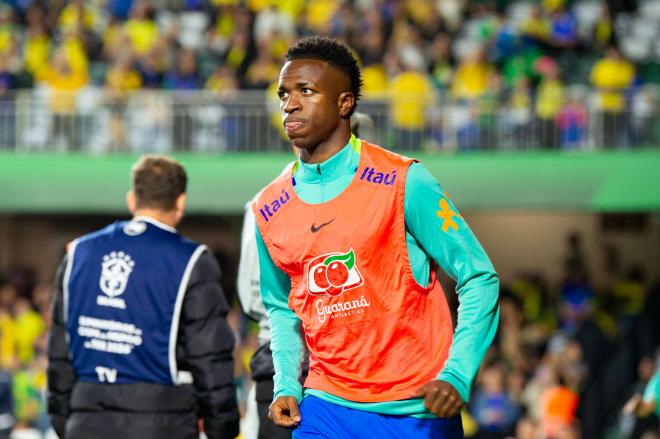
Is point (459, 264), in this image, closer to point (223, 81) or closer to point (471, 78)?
point (471, 78)

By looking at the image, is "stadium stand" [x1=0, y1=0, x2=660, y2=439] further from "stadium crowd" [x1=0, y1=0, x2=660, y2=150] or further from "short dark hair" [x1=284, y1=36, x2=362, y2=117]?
"short dark hair" [x1=284, y1=36, x2=362, y2=117]

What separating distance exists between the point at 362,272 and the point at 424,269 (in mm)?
203

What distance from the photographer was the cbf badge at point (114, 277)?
221 inches

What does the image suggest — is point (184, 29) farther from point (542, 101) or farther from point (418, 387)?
point (418, 387)

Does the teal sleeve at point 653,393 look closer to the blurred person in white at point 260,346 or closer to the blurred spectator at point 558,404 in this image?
the blurred person in white at point 260,346

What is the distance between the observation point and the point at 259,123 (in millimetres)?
15633

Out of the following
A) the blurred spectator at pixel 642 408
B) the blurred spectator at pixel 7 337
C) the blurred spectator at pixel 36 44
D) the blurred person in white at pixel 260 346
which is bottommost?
the blurred spectator at pixel 7 337

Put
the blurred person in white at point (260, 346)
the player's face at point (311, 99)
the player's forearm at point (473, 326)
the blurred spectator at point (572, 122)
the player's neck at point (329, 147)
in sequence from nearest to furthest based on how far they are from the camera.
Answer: the player's forearm at point (473, 326) → the player's face at point (311, 99) → the player's neck at point (329, 147) → the blurred person in white at point (260, 346) → the blurred spectator at point (572, 122)

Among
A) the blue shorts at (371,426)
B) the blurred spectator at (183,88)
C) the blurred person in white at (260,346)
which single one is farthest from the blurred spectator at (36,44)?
the blue shorts at (371,426)

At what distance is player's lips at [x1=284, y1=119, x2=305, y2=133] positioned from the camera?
4113 mm

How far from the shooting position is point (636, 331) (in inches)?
566

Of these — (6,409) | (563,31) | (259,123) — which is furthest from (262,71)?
(6,409)

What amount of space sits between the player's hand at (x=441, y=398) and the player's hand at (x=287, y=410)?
0.61 m

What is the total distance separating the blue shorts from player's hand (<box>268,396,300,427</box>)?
0.06 meters
